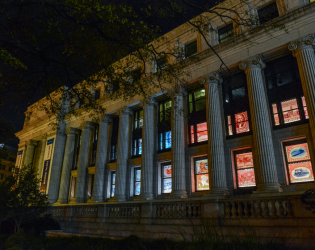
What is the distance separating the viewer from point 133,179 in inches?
1091

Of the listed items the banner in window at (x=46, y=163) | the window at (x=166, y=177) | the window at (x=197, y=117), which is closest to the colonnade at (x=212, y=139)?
the window at (x=166, y=177)

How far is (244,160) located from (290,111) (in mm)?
5262

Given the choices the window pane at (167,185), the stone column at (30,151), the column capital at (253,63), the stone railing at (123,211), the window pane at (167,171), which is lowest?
the stone railing at (123,211)

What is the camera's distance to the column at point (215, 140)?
18.6m

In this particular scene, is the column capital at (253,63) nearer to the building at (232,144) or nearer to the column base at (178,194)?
the building at (232,144)

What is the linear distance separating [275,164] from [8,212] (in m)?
21.2

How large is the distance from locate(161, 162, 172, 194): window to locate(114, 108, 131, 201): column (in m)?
4.80

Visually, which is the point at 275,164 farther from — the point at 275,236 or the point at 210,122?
the point at 275,236

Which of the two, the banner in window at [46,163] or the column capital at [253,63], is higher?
the column capital at [253,63]

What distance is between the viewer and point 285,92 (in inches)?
737

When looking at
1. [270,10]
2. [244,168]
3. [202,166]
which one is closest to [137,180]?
[202,166]

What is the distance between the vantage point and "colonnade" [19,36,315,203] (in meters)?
16.6

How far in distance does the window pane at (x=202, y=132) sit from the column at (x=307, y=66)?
9.02 m

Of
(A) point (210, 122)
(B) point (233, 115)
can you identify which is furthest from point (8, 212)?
(B) point (233, 115)
